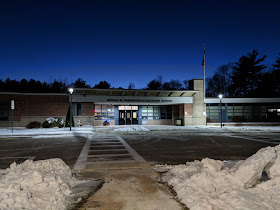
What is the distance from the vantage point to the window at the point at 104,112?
104 feet

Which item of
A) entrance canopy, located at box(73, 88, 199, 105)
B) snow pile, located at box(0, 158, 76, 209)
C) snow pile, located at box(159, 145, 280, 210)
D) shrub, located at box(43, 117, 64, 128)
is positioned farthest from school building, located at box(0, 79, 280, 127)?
snow pile, located at box(159, 145, 280, 210)

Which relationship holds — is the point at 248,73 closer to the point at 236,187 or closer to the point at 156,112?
the point at 156,112

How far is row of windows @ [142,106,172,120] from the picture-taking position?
3334cm

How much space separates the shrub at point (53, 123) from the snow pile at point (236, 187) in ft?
74.6

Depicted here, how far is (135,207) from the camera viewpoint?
431cm

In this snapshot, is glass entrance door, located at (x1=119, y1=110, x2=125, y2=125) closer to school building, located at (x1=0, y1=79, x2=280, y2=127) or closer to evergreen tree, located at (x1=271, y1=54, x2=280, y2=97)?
school building, located at (x1=0, y1=79, x2=280, y2=127)

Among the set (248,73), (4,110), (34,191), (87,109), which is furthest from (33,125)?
(248,73)

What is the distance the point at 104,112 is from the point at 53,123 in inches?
319

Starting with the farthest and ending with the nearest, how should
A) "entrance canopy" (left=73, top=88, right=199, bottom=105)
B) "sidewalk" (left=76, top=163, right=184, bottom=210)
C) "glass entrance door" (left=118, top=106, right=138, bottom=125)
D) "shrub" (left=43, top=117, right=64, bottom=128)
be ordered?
"glass entrance door" (left=118, top=106, right=138, bottom=125) → "entrance canopy" (left=73, top=88, right=199, bottom=105) → "shrub" (left=43, top=117, right=64, bottom=128) → "sidewalk" (left=76, top=163, right=184, bottom=210)

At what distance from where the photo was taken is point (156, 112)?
3366cm

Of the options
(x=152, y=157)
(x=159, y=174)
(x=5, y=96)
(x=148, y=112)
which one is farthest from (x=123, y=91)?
(x=159, y=174)

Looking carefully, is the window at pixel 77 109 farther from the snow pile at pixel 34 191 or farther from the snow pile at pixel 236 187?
the snow pile at pixel 236 187

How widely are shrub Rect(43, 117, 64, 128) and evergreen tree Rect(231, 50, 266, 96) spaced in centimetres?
4819

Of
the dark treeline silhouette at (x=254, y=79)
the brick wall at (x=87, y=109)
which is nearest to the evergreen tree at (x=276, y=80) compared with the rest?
the dark treeline silhouette at (x=254, y=79)
